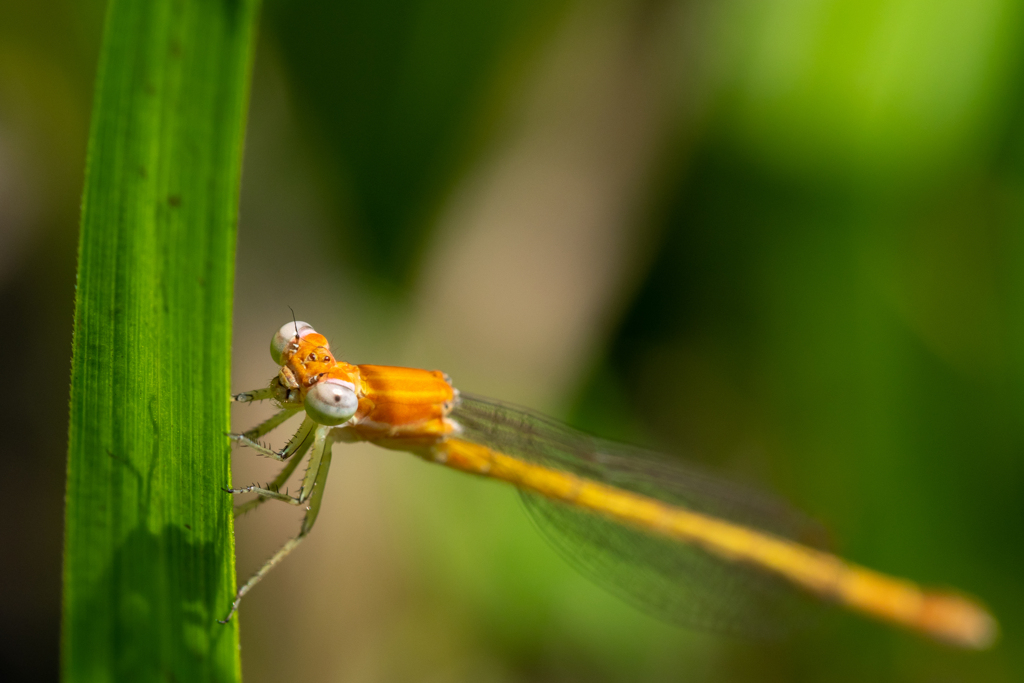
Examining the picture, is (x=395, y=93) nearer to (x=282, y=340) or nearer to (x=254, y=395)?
(x=282, y=340)

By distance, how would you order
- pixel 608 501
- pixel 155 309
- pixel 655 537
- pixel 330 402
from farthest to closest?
1. pixel 655 537
2. pixel 608 501
3. pixel 330 402
4. pixel 155 309

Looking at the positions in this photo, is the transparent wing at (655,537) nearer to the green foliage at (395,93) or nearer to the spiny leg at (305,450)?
the spiny leg at (305,450)

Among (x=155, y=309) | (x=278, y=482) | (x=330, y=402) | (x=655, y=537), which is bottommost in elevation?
(x=655, y=537)

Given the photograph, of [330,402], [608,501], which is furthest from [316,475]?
[608,501]

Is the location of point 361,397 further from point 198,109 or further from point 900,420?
point 900,420

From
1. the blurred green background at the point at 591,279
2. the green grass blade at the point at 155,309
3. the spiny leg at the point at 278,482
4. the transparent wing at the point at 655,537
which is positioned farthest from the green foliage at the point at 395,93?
the green grass blade at the point at 155,309

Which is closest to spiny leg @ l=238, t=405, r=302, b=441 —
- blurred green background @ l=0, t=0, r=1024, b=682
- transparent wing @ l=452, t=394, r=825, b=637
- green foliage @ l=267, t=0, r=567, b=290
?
transparent wing @ l=452, t=394, r=825, b=637

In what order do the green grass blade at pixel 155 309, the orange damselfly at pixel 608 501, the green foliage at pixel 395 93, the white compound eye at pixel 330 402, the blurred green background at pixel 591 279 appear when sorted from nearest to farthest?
the green grass blade at pixel 155 309
the white compound eye at pixel 330 402
the orange damselfly at pixel 608 501
the blurred green background at pixel 591 279
the green foliage at pixel 395 93
